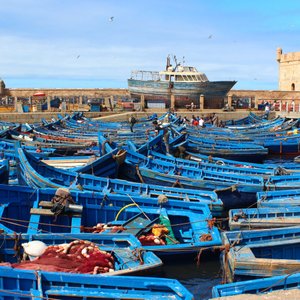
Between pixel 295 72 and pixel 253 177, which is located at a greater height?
pixel 295 72

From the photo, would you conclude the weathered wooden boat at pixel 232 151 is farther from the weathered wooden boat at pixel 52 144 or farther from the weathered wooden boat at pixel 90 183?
the weathered wooden boat at pixel 90 183

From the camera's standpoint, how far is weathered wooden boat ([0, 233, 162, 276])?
867 centimetres

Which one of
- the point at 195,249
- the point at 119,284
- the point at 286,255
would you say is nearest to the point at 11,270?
the point at 119,284

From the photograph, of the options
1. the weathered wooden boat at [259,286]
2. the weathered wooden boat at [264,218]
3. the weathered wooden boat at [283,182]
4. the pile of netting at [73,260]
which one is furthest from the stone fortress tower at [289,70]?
the weathered wooden boat at [259,286]

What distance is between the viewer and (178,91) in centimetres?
4747

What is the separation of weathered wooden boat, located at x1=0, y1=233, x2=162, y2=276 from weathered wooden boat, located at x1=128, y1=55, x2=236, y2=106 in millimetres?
38255

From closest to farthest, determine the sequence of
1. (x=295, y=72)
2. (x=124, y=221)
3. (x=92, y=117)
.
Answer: (x=124, y=221) → (x=92, y=117) → (x=295, y=72)

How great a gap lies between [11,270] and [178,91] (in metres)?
41.0

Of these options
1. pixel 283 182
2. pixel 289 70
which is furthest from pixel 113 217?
pixel 289 70

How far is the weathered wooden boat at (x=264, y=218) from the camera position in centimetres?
1198

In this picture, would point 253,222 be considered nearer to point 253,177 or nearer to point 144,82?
point 253,177

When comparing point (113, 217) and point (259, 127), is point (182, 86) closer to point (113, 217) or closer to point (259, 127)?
point (259, 127)

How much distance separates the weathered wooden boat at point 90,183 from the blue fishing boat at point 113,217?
1.10m

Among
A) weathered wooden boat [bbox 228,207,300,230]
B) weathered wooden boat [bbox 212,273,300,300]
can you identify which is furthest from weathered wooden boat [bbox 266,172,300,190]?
weathered wooden boat [bbox 212,273,300,300]
